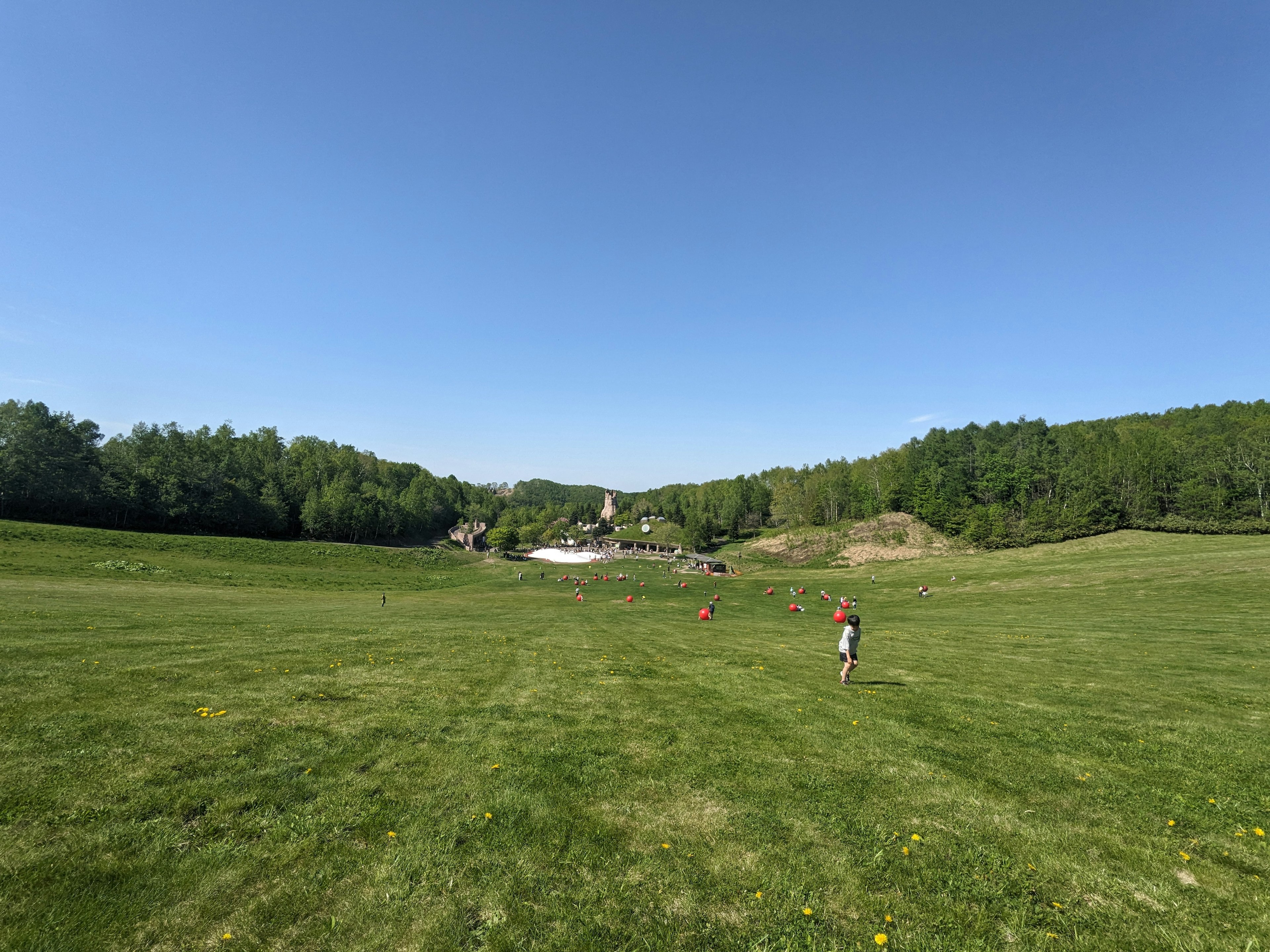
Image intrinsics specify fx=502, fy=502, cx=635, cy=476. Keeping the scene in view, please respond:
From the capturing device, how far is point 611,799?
26.1ft

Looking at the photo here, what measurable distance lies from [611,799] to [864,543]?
102285 mm

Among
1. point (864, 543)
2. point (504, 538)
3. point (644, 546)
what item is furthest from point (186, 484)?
point (864, 543)

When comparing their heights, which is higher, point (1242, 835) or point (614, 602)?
point (1242, 835)

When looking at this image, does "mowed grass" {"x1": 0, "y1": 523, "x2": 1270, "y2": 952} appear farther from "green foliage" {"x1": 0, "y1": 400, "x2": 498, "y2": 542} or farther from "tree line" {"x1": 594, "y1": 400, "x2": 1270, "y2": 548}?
"green foliage" {"x1": 0, "y1": 400, "x2": 498, "y2": 542}

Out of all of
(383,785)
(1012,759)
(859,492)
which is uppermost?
(859,492)

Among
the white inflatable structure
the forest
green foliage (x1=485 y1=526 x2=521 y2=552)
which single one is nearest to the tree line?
the forest

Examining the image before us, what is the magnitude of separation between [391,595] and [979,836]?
2074 inches

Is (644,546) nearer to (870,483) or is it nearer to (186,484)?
(870,483)

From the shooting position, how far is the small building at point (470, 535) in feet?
531

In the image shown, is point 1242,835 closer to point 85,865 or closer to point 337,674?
point 85,865

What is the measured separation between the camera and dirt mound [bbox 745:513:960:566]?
93500 millimetres

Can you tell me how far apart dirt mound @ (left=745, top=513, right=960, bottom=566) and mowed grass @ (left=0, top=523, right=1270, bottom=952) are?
78.7 meters

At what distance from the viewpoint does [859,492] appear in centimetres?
12638

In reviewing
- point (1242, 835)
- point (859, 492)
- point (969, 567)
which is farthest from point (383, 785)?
point (859, 492)
